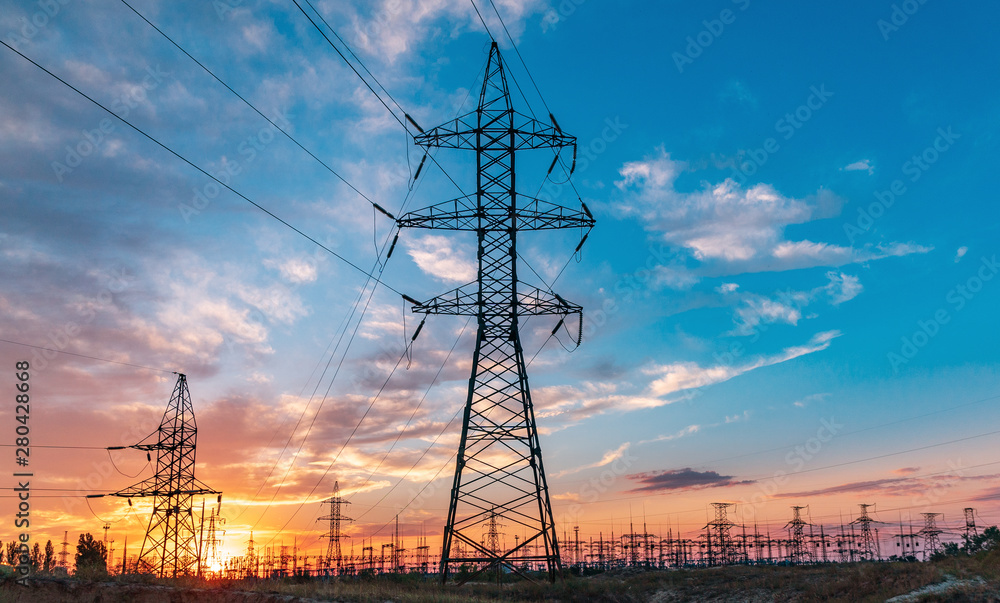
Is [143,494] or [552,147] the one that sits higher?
[552,147]

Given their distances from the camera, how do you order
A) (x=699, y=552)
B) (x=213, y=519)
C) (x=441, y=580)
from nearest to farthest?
(x=441, y=580) < (x=213, y=519) < (x=699, y=552)

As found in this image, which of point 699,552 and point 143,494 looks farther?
point 699,552

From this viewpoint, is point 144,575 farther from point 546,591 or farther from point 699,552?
point 699,552

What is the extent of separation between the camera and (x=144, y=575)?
2516 cm

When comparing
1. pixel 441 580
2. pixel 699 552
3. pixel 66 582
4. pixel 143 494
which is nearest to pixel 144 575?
pixel 66 582

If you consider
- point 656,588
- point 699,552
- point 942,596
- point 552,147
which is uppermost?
point 552,147

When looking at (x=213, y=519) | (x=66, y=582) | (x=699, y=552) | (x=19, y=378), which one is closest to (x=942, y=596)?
(x=66, y=582)

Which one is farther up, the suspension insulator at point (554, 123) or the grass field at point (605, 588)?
the suspension insulator at point (554, 123)

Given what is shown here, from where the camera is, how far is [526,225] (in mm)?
34094

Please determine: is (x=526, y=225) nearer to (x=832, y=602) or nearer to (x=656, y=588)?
(x=832, y=602)

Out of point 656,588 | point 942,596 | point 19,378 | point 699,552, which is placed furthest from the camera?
point 699,552

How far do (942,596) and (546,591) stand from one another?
1742cm

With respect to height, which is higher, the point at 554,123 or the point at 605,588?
the point at 554,123

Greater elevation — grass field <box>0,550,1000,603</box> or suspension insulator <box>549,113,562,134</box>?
suspension insulator <box>549,113,562,134</box>
